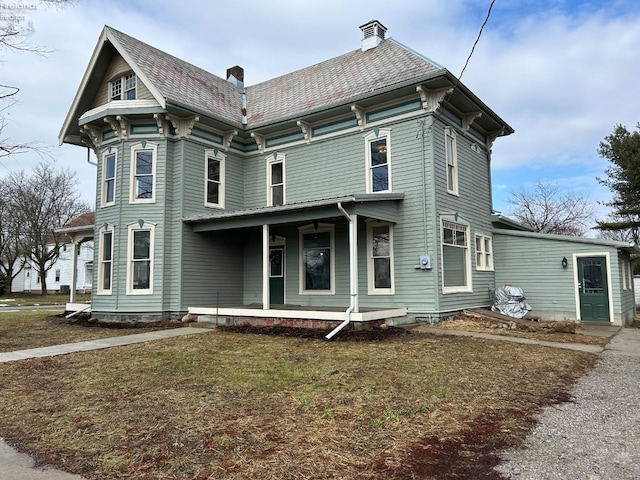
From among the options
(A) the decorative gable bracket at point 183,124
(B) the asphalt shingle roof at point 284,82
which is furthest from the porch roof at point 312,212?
(B) the asphalt shingle roof at point 284,82

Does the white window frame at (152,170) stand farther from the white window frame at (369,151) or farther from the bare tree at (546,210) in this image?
the bare tree at (546,210)

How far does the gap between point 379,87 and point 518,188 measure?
29.4 metres

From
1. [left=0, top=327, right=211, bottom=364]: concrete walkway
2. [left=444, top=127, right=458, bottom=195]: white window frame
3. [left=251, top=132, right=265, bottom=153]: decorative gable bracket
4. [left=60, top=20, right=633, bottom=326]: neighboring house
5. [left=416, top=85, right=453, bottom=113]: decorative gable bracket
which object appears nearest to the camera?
[left=0, top=327, right=211, bottom=364]: concrete walkway

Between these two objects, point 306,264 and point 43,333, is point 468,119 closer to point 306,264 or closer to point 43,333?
point 306,264

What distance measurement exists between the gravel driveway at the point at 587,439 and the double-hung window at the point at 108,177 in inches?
527

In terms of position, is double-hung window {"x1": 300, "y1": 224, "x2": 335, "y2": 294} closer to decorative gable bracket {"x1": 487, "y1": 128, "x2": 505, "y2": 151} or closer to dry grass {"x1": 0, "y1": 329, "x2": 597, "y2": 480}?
dry grass {"x1": 0, "y1": 329, "x2": 597, "y2": 480}

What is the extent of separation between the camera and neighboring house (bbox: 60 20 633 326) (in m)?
11.3

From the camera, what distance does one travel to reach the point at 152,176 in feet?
43.4

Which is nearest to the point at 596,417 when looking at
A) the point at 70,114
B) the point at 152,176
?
the point at 152,176

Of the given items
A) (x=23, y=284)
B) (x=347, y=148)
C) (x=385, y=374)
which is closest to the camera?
(x=385, y=374)

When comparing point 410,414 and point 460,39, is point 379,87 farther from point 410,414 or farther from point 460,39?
point 410,414

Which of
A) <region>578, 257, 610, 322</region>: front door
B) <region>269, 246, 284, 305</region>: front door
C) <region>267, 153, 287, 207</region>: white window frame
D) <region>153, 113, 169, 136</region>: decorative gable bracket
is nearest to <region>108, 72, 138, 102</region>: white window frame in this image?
<region>153, 113, 169, 136</region>: decorative gable bracket

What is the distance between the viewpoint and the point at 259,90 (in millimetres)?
17047

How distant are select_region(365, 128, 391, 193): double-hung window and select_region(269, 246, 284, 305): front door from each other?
373cm
